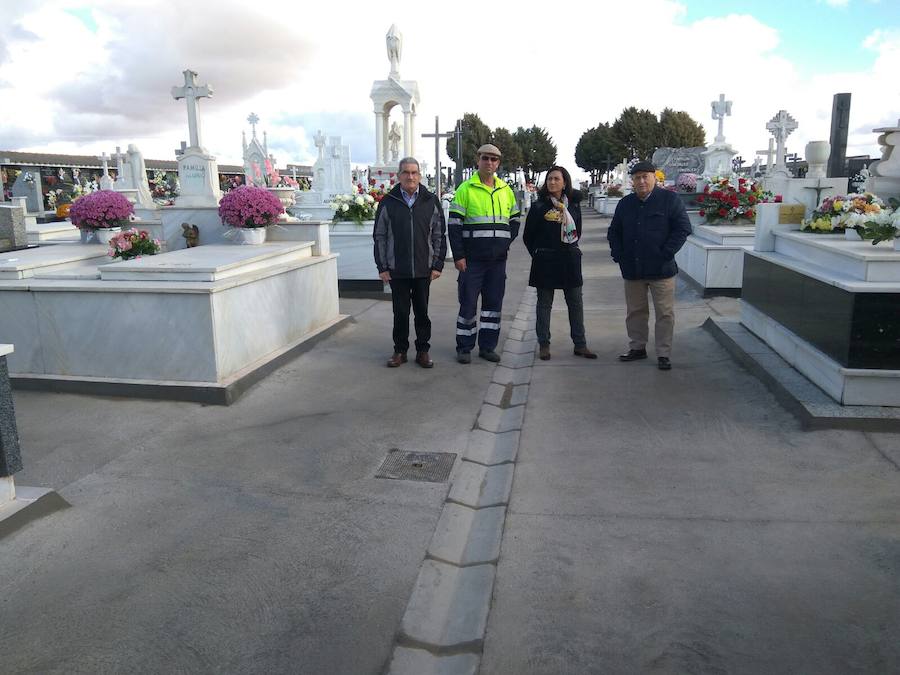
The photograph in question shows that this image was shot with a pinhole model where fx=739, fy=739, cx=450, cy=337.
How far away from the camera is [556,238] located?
6723 mm

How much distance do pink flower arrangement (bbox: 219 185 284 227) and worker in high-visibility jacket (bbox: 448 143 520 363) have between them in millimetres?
2121

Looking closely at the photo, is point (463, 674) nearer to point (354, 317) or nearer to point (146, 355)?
point (146, 355)

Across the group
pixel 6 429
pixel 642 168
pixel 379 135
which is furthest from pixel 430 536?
pixel 379 135

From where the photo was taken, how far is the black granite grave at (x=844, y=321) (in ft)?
15.4

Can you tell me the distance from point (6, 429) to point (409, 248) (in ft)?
12.2

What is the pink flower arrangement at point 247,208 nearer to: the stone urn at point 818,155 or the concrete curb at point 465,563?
the concrete curb at point 465,563

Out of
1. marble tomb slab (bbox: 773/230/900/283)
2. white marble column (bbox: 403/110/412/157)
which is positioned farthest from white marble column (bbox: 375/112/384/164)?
marble tomb slab (bbox: 773/230/900/283)

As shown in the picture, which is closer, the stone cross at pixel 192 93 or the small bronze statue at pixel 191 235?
the small bronze statue at pixel 191 235

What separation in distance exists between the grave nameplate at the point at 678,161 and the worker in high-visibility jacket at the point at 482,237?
3155 cm

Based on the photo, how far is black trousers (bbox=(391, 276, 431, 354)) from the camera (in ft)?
22.0

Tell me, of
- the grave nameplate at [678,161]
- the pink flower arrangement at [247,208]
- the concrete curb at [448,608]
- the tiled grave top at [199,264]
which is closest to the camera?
the concrete curb at [448,608]

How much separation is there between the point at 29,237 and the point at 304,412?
448 inches

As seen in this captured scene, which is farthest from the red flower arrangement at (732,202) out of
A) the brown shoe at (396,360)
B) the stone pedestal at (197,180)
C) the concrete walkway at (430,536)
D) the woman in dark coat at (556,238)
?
the stone pedestal at (197,180)

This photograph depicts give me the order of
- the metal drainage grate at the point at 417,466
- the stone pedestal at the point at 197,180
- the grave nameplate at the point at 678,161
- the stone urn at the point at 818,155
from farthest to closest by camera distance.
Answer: the grave nameplate at the point at 678,161 → the stone pedestal at the point at 197,180 → the stone urn at the point at 818,155 → the metal drainage grate at the point at 417,466
